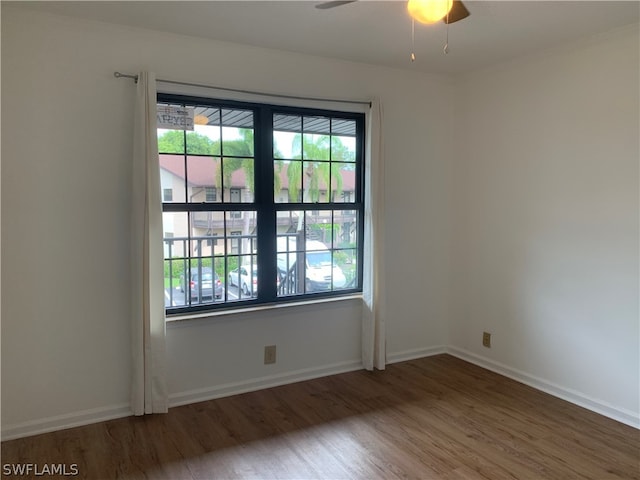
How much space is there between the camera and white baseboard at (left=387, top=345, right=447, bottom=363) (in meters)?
3.99

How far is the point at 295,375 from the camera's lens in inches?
140

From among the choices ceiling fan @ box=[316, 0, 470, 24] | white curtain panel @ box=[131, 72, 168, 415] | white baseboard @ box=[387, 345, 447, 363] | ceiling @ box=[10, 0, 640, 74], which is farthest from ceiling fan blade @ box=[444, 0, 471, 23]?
white baseboard @ box=[387, 345, 447, 363]

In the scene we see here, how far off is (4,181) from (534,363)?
12.4 feet

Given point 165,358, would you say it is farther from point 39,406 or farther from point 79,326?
point 39,406

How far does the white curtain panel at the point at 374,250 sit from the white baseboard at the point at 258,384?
0.22 m

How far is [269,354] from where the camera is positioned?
345 cm

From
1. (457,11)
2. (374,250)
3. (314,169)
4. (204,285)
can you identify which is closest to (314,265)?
(374,250)

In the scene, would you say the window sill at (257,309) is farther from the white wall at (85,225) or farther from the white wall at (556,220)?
the white wall at (556,220)

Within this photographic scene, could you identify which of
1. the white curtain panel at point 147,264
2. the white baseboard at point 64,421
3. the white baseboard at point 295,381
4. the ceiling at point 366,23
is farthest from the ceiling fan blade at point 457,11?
the white baseboard at point 64,421

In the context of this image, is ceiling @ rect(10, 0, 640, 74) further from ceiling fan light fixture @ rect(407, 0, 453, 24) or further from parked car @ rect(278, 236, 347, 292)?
parked car @ rect(278, 236, 347, 292)

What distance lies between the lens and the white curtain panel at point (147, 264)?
111 inches

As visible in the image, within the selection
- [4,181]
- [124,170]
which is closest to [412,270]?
[124,170]

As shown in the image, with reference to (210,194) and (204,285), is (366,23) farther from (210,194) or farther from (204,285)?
(204,285)

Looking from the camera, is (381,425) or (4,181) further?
(381,425)
